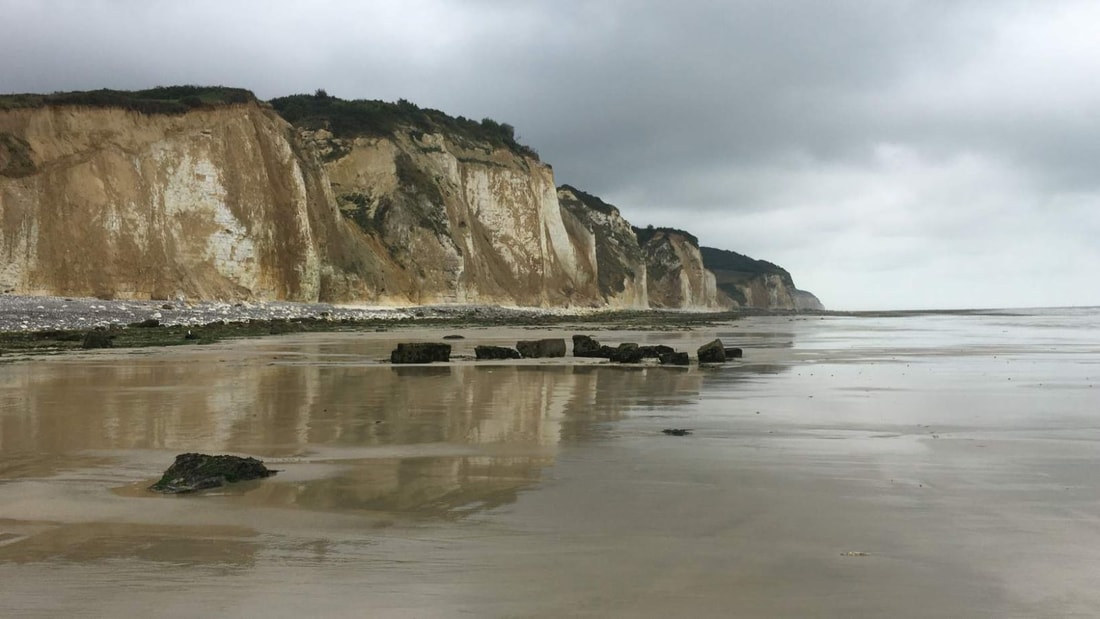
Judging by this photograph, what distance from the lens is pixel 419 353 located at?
1673 centimetres

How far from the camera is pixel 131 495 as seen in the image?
5148 millimetres

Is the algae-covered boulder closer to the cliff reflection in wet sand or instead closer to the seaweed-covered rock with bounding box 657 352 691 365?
the seaweed-covered rock with bounding box 657 352 691 365

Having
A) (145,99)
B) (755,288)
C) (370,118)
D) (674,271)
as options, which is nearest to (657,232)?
(674,271)

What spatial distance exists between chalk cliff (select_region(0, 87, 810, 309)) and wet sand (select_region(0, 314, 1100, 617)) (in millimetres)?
30470

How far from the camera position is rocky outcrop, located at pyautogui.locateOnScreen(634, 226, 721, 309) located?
387 ft

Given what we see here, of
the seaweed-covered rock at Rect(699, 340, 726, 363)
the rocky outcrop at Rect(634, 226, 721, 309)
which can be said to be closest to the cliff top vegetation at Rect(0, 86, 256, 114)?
the seaweed-covered rock at Rect(699, 340, 726, 363)

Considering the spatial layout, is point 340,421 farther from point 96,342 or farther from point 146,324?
point 146,324

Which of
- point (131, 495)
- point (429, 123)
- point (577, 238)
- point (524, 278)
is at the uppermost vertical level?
point (429, 123)

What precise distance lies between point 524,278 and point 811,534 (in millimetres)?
64580

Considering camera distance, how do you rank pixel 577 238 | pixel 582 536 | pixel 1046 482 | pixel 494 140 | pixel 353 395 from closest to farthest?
pixel 582 536 < pixel 1046 482 < pixel 353 395 < pixel 494 140 < pixel 577 238

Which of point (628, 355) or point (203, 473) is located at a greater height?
point (628, 355)

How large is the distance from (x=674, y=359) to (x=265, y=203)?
3387 centimetres

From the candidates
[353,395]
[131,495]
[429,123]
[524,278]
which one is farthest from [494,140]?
[131,495]

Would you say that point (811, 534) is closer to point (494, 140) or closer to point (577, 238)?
point (494, 140)
